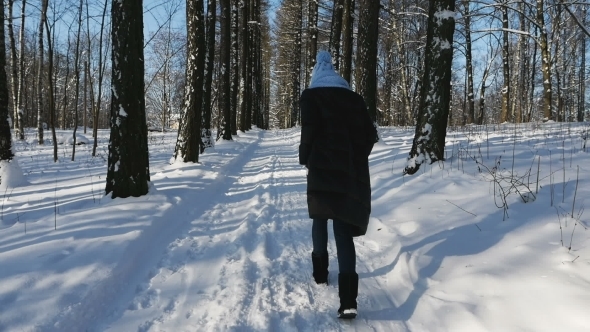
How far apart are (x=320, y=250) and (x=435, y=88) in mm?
4427

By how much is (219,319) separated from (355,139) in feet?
5.82

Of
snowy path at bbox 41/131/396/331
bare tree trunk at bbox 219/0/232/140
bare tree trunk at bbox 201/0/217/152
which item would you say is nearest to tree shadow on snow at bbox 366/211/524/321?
snowy path at bbox 41/131/396/331

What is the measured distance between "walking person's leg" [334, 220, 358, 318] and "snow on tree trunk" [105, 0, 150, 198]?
400cm

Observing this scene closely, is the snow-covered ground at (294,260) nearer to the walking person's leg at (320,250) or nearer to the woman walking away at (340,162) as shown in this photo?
the walking person's leg at (320,250)

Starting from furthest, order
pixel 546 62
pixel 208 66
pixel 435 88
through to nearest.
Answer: pixel 546 62 → pixel 208 66 → pixel 435 88

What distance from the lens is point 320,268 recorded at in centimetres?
347

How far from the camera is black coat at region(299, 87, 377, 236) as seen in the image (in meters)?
2.96

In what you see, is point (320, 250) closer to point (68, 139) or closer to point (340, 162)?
point (340, 162)

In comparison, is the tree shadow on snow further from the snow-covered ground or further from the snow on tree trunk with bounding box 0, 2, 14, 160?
the snow on tree trunk with bounding box 0, 2, 14, 160

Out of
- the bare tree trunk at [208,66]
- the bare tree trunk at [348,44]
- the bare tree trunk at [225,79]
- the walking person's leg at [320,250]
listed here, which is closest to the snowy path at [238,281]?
the walking person's leg at [320,250]

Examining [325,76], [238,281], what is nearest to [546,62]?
[325,76]

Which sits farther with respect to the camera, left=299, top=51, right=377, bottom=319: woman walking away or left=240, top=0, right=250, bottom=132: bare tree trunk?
left=240, top=0, right=250, bottom=132: bare tree trunk

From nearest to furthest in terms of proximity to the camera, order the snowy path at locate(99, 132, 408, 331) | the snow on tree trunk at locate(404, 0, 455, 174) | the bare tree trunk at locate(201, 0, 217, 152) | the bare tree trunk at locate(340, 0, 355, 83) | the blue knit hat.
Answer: the snowy path at locate(99, 132, 408, 331)
the blue knit hat
the snow on tree trunk at locate(404, 0, 455, 174)
the bare tree trunk at locate(201, 0, 217, 152)
the bare tree trunk at locate(340, 0, 355, 83)

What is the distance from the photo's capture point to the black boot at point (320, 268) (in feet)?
11.3
